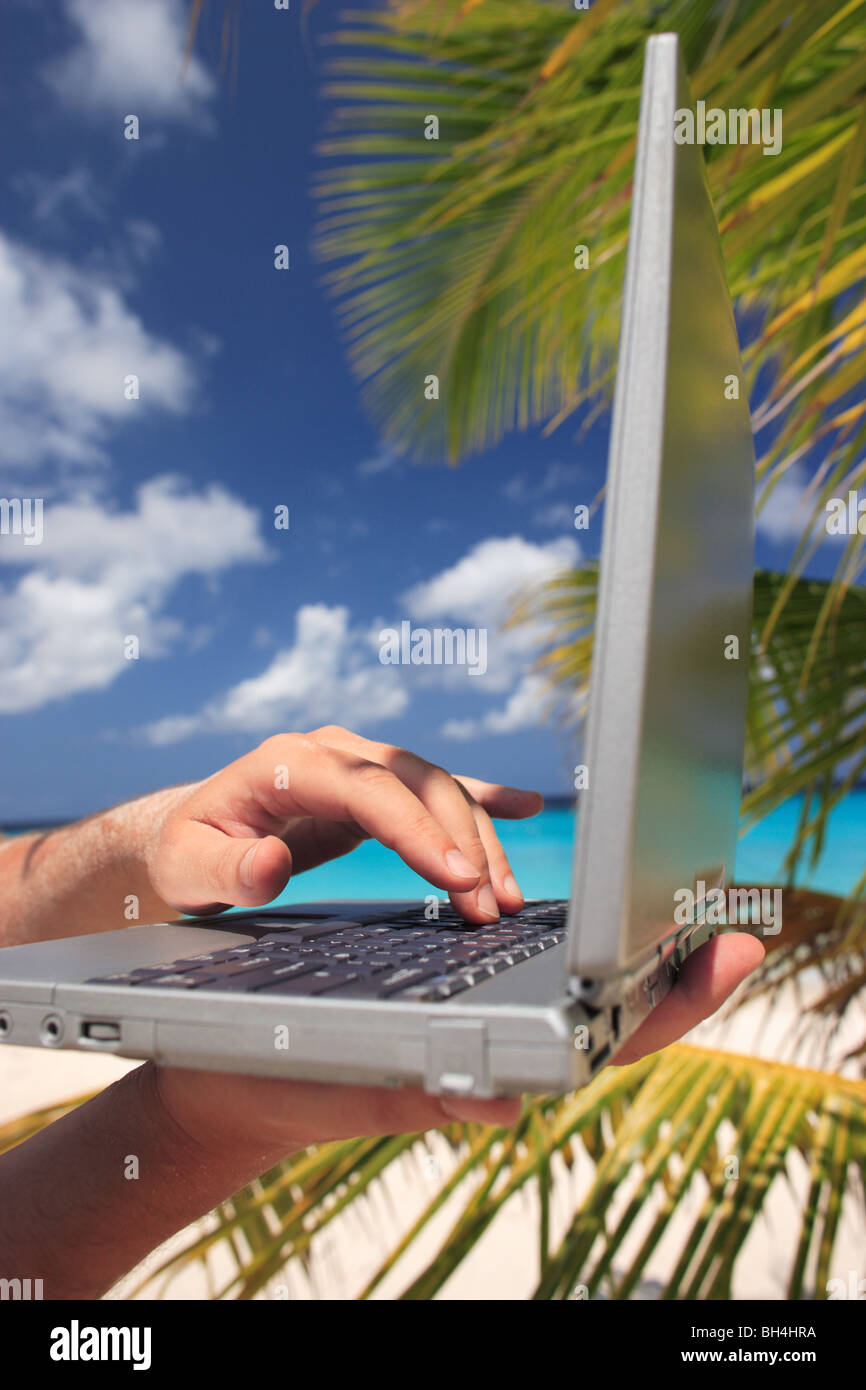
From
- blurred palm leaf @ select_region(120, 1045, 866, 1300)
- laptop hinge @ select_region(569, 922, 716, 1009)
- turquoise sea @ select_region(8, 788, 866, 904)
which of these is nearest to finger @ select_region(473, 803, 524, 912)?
laptop hinge @ select_region(569, 922, 716, 1009)

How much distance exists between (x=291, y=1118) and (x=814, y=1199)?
3.34 ft

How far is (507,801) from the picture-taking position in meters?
0.90

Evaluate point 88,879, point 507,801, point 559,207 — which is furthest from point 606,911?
point 559,207

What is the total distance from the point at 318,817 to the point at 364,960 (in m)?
0.26

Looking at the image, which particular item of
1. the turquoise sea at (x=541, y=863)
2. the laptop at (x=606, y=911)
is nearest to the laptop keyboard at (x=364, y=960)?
the laptop at (x=606, y=911)

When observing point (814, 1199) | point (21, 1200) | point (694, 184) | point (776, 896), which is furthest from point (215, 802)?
point (776, 896)

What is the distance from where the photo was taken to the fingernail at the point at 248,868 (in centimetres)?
65

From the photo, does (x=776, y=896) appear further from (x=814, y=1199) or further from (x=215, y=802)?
(x=215, y=802)

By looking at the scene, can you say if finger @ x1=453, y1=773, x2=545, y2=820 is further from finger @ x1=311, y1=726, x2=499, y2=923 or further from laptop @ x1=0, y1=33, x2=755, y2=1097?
laptop @ x1=0, y1=33, x2=755, y2=1097

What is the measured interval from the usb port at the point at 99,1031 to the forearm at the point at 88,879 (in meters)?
0.40

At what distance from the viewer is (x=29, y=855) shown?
3.55 feet

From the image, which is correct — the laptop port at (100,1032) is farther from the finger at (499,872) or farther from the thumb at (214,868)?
the finger at (499,872)

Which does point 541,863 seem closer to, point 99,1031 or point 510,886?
point 510,886

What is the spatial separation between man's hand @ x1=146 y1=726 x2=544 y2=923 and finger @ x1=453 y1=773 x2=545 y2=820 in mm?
37
